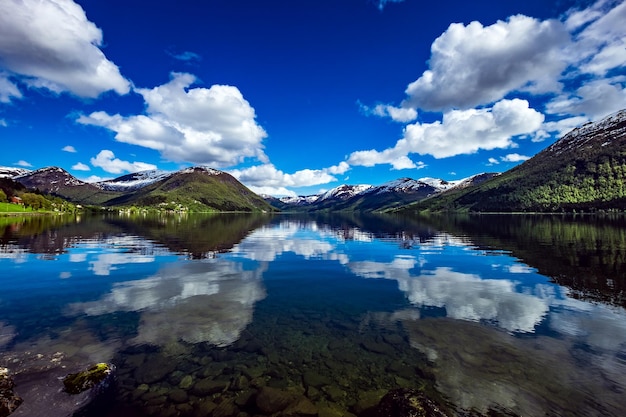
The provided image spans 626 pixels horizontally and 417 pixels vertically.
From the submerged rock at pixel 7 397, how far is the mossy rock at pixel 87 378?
1.78 metres

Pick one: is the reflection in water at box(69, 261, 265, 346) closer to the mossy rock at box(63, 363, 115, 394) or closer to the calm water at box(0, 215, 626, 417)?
the calm water at box(0, 215, 626, 417)

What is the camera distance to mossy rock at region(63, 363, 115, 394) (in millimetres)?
15078

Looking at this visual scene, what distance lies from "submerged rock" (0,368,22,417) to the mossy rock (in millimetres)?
1783

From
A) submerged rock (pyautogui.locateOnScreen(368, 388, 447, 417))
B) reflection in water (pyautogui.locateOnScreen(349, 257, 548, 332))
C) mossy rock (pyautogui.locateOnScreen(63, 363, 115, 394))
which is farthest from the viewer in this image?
reflection in water (pyautogui.locateOnScreen(349, 257, 548, 332))

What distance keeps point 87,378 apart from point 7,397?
2.85 m

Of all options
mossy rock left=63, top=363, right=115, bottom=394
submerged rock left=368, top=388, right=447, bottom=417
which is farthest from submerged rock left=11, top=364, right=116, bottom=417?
submerged rock left=368, top=388, right=447, bottom=417

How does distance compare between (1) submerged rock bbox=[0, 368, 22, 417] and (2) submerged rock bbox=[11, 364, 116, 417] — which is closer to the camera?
(1) submerged rock bbox=[0, 368, 22, 417]

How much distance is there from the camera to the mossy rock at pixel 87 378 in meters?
15.1

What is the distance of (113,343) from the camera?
2070 centimetres

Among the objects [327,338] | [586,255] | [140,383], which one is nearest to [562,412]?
[327,338]

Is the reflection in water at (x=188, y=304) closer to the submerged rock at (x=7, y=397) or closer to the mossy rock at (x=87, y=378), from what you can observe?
the mossy rock at (x=87, y=378)

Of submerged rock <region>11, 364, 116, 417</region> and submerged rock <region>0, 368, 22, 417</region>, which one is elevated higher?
submerged rock <region>0, 368, 22, 417</region>

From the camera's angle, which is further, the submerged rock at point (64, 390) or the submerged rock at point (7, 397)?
the submerged rock at point (64, 390)

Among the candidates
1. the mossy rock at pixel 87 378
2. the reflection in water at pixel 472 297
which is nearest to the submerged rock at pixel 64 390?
the mossy rock at pixel 87 378
